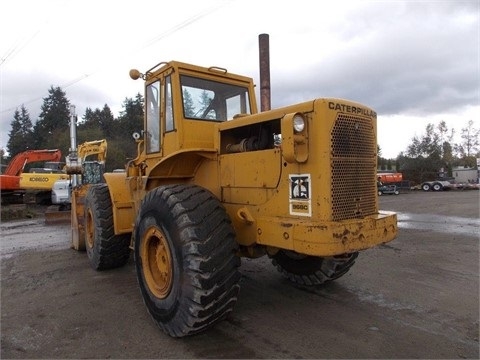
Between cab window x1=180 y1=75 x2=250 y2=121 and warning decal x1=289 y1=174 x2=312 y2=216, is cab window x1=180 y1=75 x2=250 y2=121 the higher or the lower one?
the higher one

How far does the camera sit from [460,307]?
4734 mm

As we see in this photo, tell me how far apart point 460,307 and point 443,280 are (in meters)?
1.17

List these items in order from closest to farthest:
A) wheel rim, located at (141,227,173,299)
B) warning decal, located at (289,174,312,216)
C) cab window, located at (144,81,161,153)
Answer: warning decal, located at (289,174,312,216)
wheel rim, located at (141,227,173,299)
cab window, located at (144,81,161,153)

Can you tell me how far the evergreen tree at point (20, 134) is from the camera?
71.1 meters

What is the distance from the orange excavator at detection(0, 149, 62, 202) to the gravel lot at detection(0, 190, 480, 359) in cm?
1341

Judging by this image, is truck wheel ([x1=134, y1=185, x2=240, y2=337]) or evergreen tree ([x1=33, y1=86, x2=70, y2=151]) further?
evergreen tree ([x1=33, y1=86, x2=70, y2=151])

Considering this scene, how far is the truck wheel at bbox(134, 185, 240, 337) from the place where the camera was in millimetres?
3615

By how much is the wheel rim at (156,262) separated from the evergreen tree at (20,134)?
72.8 meters

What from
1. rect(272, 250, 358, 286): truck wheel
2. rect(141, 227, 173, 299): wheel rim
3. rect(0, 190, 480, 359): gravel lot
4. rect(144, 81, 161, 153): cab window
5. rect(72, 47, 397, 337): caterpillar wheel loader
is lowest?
rect(0, 190, 480, 359): gravel lot

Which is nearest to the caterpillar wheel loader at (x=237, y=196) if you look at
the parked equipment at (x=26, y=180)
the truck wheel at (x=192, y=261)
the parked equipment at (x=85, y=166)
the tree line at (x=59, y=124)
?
the truck wheel at (x=192, y=261)

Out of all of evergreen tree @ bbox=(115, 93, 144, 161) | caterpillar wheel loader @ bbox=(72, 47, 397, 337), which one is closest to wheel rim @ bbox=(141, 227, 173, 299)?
caterpillar wheel loader @ bbox=(72, 47, 397, 337)

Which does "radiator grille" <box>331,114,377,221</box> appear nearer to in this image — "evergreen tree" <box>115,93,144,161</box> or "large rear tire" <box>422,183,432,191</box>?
"large rear tire" <box>422,183,432,191</box>

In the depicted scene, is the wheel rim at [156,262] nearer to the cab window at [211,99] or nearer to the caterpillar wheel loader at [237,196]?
the caterpillar wheel loader at [237,196]

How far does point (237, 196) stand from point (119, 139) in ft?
164
